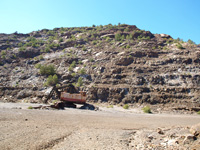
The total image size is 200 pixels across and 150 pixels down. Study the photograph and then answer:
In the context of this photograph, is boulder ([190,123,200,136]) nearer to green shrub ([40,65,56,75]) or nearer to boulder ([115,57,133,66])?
boulder ([115,57,133,66])

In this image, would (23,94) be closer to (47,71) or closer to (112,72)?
(47,71)

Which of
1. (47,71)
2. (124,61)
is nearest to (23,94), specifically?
(47,71)

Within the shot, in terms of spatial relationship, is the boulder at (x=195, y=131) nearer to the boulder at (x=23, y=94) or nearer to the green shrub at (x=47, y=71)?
the boulder at (x=23, y=94)

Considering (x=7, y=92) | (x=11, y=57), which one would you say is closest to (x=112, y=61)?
(x=7, y=92)

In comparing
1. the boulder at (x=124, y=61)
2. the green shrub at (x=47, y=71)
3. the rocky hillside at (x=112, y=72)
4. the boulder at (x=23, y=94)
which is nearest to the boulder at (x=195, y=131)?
the rocky hillside at (x=112, y=72)

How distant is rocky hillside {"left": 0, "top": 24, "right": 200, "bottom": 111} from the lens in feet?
96.2

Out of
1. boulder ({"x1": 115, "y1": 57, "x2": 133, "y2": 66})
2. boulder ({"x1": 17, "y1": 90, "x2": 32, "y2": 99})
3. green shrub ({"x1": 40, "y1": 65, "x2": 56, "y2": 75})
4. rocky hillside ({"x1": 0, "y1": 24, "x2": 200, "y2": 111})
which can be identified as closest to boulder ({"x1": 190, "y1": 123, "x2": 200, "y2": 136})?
rocky hillside ({"x1": 0, "y1": 24, "x2": 200, "y2": 111})

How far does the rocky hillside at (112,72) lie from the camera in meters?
29.3

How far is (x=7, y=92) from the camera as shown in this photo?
1272 inches

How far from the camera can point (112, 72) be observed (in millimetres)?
36344

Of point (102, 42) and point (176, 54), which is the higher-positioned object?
point (102, 42)

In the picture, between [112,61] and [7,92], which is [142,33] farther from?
[7,92]

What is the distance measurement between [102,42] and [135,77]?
25641mm

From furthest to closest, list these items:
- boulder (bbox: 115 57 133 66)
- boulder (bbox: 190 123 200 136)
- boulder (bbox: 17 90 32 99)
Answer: boulder (bbox: 115 57 133 66) → boulder (bbox: 17 90 32 99) → boulder (bbox: 190 123 200 136)
